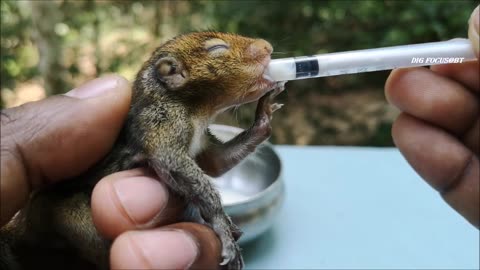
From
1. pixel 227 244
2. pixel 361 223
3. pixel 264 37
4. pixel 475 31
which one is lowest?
pixel 264 37

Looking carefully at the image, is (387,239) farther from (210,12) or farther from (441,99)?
(210,12)

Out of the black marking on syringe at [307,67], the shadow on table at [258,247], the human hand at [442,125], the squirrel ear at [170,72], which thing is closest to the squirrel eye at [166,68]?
the squirrel ear at [170,72]

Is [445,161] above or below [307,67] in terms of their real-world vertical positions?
below

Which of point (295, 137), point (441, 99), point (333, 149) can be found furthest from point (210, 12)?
point (441, 99)

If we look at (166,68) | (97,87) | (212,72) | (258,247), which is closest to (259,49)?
(212,72)

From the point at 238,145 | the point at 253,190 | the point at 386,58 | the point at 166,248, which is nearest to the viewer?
the point at 166,248

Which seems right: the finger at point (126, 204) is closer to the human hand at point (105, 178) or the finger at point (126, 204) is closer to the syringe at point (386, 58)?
the human hand at point (105, 178)

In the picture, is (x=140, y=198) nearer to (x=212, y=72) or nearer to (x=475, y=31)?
(x=212, y=72)
